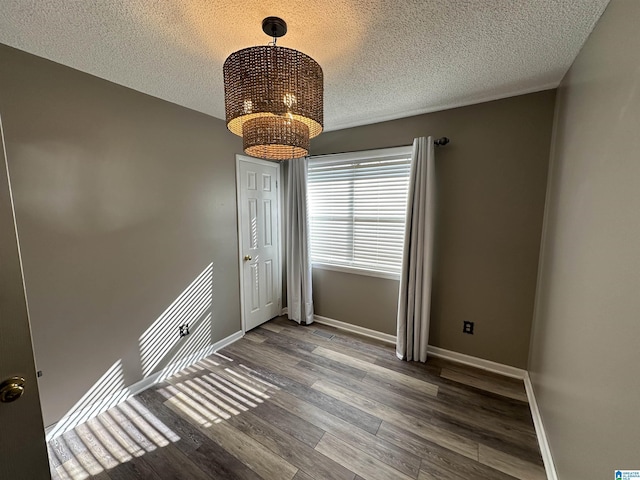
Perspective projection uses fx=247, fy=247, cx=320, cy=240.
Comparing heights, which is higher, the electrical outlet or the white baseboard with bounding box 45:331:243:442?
the electrical outlet

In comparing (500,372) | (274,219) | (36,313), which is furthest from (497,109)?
(36,313)

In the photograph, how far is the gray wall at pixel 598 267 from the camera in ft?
2.87

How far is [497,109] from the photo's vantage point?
2.10 metres

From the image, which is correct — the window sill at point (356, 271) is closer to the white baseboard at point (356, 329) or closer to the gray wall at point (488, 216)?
the gray wall at point (488, 216)

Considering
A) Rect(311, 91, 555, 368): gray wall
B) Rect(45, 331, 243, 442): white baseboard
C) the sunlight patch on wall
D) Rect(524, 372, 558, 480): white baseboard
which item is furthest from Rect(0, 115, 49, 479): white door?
Rect(311, 91, 555, 368): gray wall

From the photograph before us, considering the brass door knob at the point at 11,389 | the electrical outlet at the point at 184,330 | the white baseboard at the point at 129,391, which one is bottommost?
the white baseboard at the point at 129,391

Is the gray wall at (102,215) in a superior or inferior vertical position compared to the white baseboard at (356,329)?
superior

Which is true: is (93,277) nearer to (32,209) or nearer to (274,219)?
(32,209)

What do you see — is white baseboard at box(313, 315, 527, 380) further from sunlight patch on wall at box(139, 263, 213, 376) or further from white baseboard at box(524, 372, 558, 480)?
sunlight patch on wall at box(139, 263, 213, 376)

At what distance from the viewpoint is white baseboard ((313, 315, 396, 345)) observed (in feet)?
9.20

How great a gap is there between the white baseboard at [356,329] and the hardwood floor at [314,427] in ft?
1.19

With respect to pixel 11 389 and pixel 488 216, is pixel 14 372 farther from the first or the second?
pixel 488 216

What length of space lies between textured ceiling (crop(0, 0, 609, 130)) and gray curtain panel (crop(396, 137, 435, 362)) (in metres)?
0.63

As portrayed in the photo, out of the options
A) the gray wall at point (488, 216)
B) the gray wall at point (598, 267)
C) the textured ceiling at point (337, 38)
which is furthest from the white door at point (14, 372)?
the gray wall at point (488, 216)
